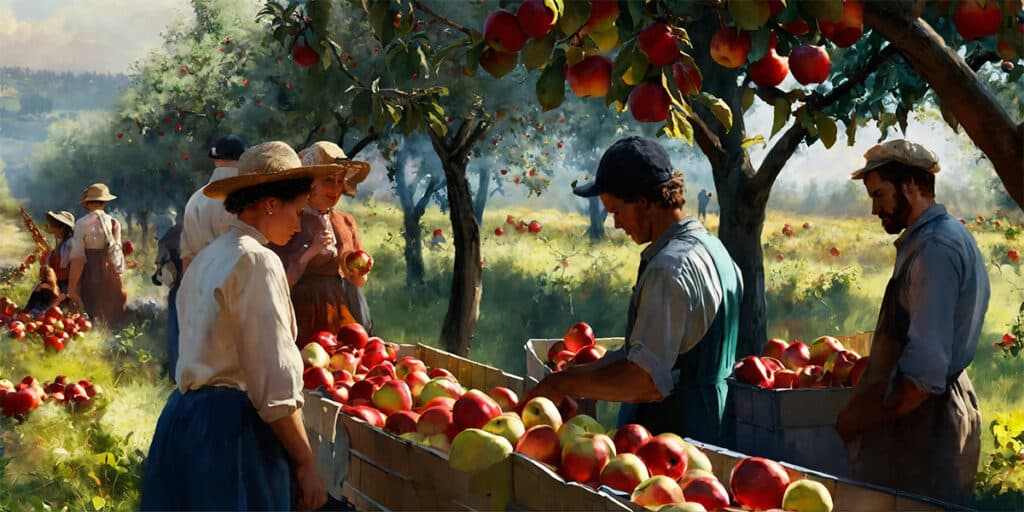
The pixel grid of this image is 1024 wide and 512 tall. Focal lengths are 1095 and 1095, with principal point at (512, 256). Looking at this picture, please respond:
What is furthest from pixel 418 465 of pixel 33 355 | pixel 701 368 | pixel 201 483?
pixel 33 355

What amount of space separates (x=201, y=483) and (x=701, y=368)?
69.7 inches

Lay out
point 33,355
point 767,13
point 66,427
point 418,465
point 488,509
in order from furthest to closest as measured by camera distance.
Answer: point 33,355, point 66,427, point 418,465, point 488,509, point 767,13

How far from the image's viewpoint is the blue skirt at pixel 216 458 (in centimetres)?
351

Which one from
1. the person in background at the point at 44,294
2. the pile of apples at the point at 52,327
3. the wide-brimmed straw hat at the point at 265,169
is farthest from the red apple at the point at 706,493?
the person in background at the point at 44,294

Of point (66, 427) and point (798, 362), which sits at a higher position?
point (798, 362)

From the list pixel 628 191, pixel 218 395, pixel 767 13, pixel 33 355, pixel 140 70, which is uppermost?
pixel 140 70

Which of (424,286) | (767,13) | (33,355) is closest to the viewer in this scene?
(767,13)

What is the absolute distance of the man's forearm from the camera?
12.6 ft

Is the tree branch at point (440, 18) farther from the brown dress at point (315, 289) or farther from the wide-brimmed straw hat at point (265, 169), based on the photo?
the brown dress at point (315, 289)

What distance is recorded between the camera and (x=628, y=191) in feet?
13.0

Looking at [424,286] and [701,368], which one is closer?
[701,368]

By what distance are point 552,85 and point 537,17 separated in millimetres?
254

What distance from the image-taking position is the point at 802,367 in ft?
18.9

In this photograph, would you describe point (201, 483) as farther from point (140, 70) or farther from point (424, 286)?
point (140, 70)
